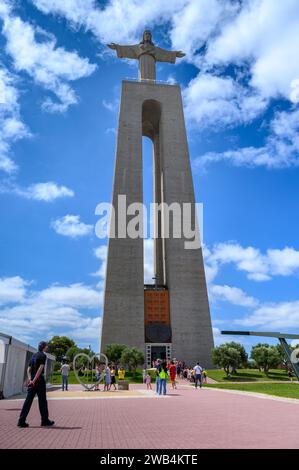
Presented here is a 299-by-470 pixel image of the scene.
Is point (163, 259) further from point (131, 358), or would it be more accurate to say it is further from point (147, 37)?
point (147, 37)

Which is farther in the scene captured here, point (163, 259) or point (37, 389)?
point (163, 259)

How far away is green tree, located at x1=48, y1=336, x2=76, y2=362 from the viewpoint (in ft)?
255

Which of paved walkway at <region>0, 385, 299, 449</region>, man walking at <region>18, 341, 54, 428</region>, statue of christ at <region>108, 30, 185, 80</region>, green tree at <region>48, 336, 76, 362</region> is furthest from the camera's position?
green tree at <region>48, 336, 76, 362</region>

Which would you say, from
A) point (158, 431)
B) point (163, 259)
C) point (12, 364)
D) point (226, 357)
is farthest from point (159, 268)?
point (158, 431)

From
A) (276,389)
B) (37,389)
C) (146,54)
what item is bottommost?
(276,389)

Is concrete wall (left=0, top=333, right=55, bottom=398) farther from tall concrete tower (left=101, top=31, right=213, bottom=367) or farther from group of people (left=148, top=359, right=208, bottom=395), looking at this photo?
tall concrete tower (left=101, top=31, right=213, bottom=367)

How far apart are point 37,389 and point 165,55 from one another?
56875 mm

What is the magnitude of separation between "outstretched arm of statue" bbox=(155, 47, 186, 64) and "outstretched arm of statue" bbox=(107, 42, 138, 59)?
3.11 m

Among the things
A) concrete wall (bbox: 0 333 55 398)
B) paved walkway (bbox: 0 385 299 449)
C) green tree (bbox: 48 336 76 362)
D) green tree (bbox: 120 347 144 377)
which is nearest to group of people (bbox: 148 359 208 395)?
green tree (bbox: 120 347 144 377)

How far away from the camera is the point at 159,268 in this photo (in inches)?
1978

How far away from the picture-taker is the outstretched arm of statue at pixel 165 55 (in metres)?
56.3
